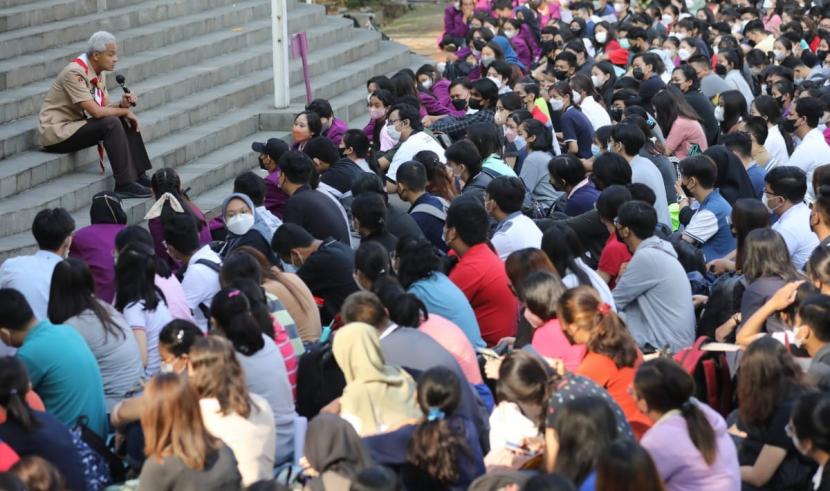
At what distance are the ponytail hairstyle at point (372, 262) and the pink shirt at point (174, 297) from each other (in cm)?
99

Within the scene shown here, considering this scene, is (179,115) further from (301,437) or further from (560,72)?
(301,437)

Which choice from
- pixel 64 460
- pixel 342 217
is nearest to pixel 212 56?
pixel 342 217

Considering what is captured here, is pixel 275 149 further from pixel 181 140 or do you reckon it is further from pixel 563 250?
pixel 563 250

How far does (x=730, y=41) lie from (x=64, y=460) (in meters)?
12.1

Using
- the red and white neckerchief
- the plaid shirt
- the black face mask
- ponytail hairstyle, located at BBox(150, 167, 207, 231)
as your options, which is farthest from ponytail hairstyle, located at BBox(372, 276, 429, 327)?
the black face mask

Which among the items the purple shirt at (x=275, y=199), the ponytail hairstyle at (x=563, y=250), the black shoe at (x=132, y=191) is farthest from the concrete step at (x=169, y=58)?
the ponytail hairstyle at (x=563, y=250)

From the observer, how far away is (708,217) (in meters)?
8.99

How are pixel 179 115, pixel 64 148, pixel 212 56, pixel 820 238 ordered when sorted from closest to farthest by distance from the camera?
pixel 820 238 < pixel 64 148 < pixel 179 115 < pixel 212 56

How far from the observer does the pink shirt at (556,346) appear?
21.6 feet

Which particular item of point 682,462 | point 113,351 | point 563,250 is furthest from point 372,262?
point 682,462

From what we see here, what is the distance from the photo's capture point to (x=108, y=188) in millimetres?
10914

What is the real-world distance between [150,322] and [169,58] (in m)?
7.01

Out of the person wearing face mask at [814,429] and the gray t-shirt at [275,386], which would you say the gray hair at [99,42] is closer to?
the gray t-shirt at [275,386]

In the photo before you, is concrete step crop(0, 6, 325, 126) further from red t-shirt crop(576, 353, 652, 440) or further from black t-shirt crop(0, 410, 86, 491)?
red t-shirt crop(576, 353, 652, 440)
